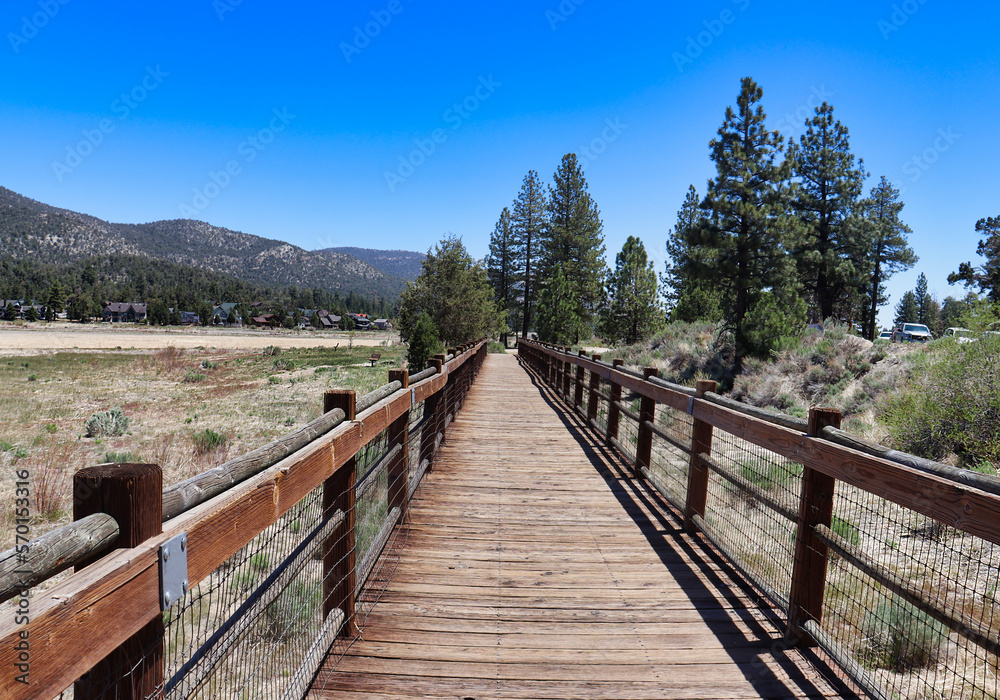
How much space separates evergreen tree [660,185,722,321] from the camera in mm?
24328

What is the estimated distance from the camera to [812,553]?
2996mm

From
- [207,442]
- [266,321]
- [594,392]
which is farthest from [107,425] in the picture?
[266,321]

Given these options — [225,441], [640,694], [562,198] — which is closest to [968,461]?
[640,694]

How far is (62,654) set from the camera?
3.44ft

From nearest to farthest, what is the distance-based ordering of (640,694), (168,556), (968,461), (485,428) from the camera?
1. (168,556)
2. (640,694)
3. (968,461)
4. (485,428)

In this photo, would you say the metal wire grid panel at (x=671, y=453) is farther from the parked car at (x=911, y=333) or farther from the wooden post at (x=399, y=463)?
the parked car at (x=911, y=333)

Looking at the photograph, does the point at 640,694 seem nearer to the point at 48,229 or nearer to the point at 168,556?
the point at 168,556

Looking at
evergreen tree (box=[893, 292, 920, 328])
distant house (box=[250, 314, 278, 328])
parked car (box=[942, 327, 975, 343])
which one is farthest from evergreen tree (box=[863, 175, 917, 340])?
distant house (box=[250, 314, 278, 328])

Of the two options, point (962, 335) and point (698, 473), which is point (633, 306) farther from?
point (698, 473)

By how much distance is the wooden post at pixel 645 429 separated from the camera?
234 inches

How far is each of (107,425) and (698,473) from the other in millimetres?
16601

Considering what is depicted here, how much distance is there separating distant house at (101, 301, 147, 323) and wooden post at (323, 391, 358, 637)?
415 feet

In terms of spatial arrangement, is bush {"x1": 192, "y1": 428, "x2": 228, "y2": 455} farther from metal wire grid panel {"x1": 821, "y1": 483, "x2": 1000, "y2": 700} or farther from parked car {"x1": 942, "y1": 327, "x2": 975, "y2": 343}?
parked car {"x1": 942, "y1": 327, "x2": 975, "y2": 343}

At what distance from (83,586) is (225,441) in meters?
13.9
